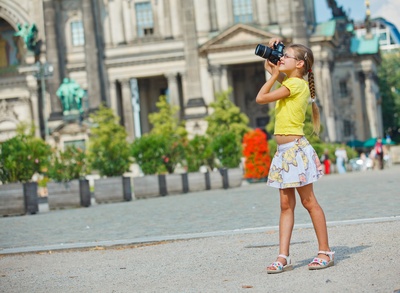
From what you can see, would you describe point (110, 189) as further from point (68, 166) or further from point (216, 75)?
point (216, 75)

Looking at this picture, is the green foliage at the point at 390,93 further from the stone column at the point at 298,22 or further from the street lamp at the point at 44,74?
the street lamp at the point at 44,74

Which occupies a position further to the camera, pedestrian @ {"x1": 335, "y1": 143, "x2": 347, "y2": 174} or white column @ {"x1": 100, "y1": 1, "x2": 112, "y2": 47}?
white column @ {"x1": 100, "y1": 1, "x2": 112, "y2": 47}

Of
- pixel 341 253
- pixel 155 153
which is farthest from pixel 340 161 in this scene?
pixel 341 253

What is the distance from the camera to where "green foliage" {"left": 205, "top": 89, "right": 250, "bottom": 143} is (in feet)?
196

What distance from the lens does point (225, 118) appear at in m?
60.1

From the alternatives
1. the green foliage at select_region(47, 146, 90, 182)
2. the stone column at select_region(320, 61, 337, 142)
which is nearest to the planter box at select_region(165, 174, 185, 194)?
the green foliage at select_region(47, 146, 90, 182)

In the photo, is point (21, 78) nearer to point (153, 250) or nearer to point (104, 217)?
point (104, 217)

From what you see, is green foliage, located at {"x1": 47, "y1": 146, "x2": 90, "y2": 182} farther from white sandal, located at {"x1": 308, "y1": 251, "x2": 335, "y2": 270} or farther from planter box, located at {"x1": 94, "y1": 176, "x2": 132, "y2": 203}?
white sandal, located at {"x1": 308, "y1": 251, "x2": 335, "y2": 270}

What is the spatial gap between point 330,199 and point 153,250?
10021 mm

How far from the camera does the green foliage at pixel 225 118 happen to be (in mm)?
59706

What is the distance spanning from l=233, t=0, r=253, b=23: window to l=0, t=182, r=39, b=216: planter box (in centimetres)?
4130

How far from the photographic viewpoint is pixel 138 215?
23.5 meters

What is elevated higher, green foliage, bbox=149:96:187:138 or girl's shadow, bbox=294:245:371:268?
green foliage, bbox=149:96:187:138

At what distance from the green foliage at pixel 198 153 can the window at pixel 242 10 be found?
28095mm
